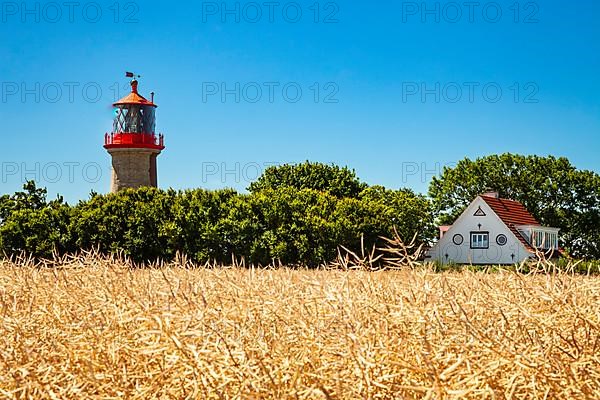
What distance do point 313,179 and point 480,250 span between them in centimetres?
752

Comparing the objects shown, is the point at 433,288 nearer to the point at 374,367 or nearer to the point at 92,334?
the point at 374,367

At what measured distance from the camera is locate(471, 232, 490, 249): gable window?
3025cm

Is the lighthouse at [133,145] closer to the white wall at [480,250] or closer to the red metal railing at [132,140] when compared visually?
the red metal railing at [132,140]

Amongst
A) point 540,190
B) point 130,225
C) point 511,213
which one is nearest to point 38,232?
point 130,225

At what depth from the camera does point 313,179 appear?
29.1 m

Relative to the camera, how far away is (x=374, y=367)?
2.38 metres

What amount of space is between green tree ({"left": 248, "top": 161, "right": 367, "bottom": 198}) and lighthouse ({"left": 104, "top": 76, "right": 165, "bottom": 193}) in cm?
481

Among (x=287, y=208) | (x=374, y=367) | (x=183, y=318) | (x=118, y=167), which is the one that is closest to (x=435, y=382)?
(x=374, y=367)

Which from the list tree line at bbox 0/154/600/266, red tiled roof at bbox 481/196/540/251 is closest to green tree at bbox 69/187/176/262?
tree line at bbox 0/154/600/266

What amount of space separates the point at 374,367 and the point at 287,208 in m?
17.3

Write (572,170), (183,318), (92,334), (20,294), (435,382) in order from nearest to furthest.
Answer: (435,382) < (183,318) < (92,334) < (20,294) < (572,170)

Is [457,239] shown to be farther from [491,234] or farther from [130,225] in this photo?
[130,225]

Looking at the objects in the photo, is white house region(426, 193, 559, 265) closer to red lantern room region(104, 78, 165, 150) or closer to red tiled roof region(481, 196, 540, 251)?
red tiled roof region(481, 196, 540, 251)

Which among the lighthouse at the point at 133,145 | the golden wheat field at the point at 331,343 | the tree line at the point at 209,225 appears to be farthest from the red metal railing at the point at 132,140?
the golden wheat field at the point at 331,343
